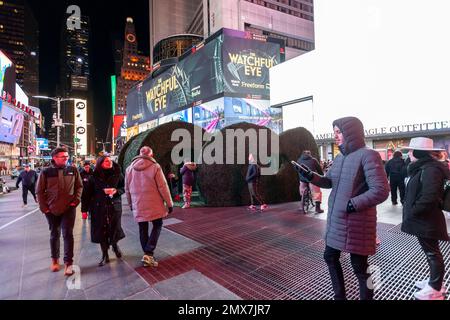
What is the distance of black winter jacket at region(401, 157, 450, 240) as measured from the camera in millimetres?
2768

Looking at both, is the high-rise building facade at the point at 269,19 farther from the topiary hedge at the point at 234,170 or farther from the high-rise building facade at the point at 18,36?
the high-rise building facade at the point at 18,36

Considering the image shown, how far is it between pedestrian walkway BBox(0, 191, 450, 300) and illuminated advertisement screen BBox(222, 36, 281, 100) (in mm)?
36190

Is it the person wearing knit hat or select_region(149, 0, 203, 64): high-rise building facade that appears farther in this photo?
select_region(149, 0, 203, 64): high-rise building facade

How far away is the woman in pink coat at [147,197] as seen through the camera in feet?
13.6

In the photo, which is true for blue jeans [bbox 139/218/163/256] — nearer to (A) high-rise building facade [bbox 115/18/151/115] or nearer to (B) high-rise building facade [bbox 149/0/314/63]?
(B) high-rise building facade [bbox 149/0/314/63]

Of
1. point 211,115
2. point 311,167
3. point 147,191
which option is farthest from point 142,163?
point 211,115

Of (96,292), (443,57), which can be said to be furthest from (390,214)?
(443,57)

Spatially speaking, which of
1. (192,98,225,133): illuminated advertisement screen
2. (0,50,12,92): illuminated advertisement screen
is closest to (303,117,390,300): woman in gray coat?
(192,98,225,133): illuminated advertisement screen

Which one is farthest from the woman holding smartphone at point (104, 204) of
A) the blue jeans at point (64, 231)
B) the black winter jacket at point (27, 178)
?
the black winter jacket at point (27, 178)

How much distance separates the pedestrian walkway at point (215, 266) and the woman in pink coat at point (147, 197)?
1.36 feet

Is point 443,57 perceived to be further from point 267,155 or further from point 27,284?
point 27,284

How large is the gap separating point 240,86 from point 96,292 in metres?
40.0

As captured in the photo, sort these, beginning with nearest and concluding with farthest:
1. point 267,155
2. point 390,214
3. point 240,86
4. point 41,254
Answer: point 41,254 → point 390,214 → point 267,155 → point 240,86
